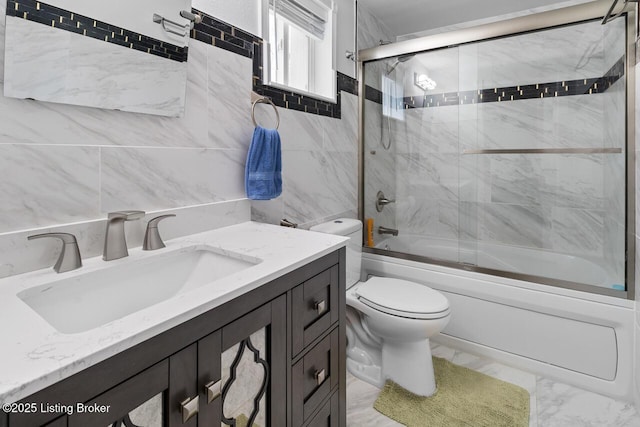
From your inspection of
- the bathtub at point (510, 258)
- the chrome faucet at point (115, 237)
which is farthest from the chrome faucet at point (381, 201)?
the chrome faucet at point (115, 237)

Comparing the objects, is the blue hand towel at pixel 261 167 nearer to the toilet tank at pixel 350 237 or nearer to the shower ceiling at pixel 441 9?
the toilet tank at pixel 350 237

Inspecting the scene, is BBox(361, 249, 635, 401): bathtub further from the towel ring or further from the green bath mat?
the towel ring

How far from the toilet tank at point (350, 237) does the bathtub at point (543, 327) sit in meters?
0.50

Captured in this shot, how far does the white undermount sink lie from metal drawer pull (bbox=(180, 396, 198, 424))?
0.36m

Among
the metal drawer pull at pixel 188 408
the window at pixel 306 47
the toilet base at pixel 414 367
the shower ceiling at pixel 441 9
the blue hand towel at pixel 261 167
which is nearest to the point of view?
the metal drawer pull at pixel 188 408

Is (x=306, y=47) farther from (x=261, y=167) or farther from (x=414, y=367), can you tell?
(x=414, y=367)

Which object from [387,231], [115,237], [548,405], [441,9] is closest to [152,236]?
[115,237]

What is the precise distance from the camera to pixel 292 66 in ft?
6.76

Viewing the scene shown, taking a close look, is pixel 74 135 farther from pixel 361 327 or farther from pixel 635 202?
pixel 635 202

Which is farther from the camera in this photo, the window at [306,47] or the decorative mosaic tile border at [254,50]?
the window at [306,47]

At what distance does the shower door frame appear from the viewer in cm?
160

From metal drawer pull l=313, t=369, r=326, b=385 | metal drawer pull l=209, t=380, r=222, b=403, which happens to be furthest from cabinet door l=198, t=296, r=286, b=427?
metal drawer pull l=313, t=369, r=326, b=385

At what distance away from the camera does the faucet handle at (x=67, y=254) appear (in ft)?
2.76

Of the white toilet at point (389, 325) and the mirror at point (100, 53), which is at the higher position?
the mirror at point (100, 53)
